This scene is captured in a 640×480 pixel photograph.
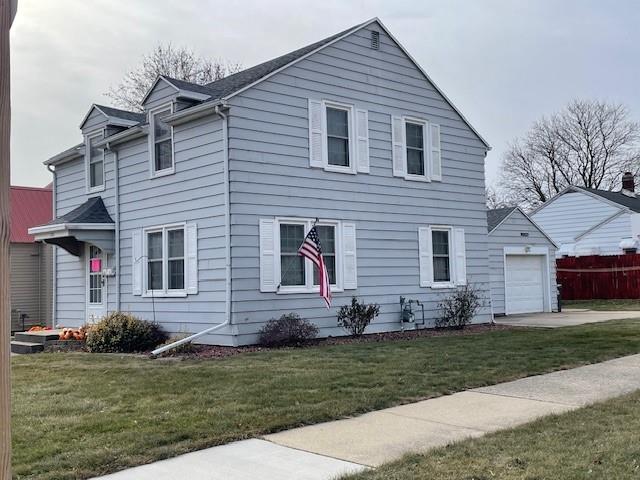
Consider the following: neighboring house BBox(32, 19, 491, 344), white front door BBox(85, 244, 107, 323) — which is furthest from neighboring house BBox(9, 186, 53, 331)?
white front door BBox(85, 244, 107, 323)

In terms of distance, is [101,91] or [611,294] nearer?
[611,294]

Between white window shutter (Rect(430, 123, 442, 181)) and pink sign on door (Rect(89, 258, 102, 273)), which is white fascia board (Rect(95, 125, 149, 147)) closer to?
pink sign on door (Rect(89, 258, 102, 273))

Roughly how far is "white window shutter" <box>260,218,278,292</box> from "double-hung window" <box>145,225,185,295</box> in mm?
1907

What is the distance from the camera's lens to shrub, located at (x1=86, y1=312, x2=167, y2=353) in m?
12.9

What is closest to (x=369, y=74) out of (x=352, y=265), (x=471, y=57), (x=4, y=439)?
(x=471, y=57)

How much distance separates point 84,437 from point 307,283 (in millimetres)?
7982

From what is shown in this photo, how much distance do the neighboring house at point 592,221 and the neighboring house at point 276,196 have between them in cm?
1446

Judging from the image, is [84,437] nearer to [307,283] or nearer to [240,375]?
[240,375]

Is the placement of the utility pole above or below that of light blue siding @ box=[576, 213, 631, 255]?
below

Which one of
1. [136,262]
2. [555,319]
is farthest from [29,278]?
[555,319]

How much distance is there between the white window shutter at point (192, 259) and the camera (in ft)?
43.0

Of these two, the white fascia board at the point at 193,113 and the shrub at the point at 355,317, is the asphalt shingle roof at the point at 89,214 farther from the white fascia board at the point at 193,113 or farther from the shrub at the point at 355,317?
the shrub at the point at 355,317

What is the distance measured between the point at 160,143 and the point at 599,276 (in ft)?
64.4

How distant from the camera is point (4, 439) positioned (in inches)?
79.3
